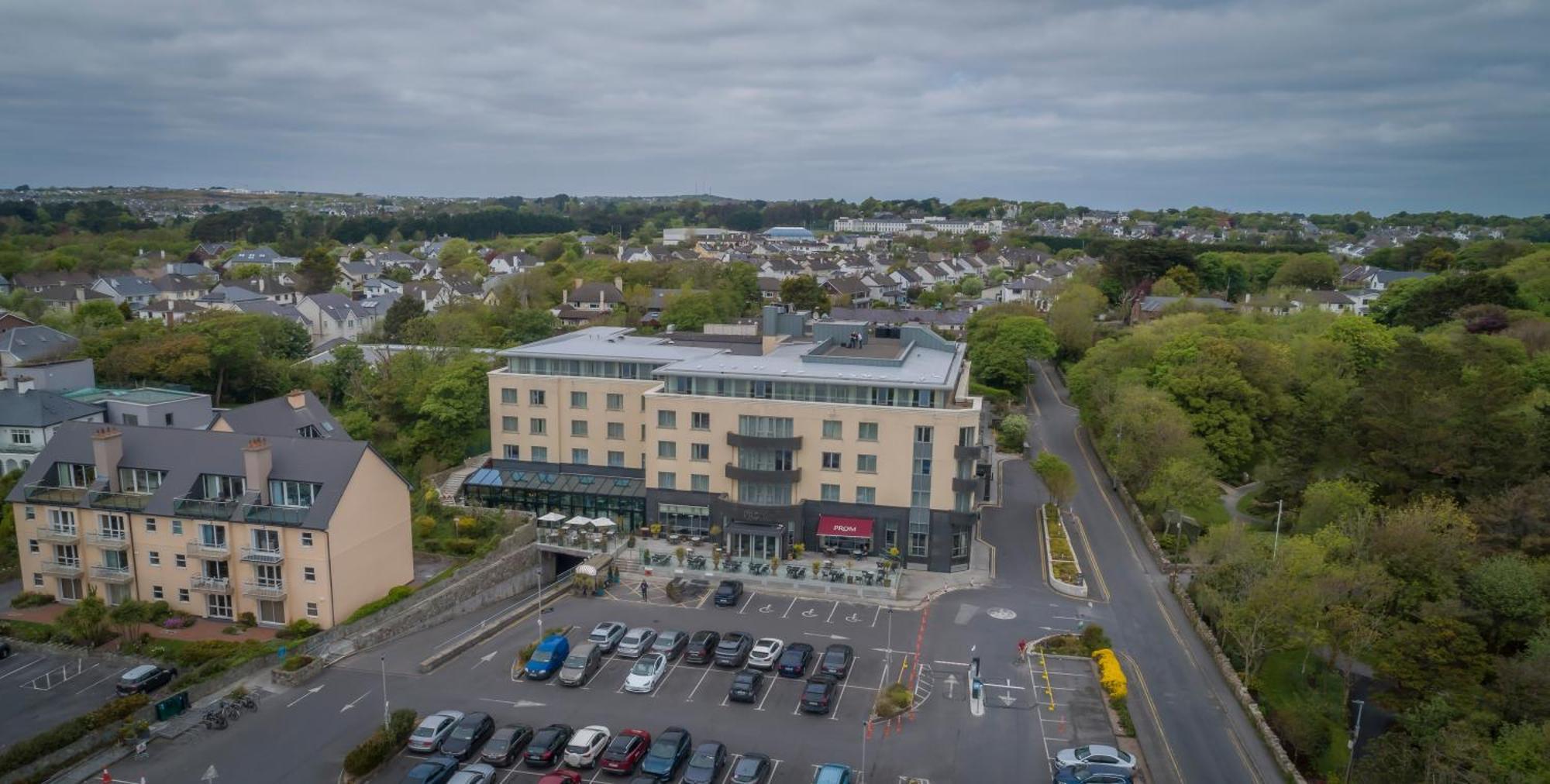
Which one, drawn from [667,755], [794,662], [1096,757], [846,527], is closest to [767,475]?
[846,527]

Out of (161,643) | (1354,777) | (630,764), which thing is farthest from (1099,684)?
(161,643)

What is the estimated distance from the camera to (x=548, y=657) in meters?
35.5

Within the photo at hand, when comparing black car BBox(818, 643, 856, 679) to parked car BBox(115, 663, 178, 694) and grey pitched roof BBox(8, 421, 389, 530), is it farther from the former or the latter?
parked car BBox(115, 663, 178, 694)

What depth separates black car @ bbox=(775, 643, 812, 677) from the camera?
35469 millimetres

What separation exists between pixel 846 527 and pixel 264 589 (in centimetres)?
2585

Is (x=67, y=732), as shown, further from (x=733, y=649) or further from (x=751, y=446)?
(x=751, y=446)

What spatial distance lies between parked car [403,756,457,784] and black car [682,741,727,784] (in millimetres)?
6819

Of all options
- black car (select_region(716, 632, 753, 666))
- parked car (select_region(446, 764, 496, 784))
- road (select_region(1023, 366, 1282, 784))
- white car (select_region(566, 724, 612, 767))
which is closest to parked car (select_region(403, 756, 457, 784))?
parked car (select_region(446, 764, 496, 784))

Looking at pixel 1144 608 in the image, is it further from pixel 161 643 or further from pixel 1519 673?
pixel 161 643

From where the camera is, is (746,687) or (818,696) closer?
(818,696)

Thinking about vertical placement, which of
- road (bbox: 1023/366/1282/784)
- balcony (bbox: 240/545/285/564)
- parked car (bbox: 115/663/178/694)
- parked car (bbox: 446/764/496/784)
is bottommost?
road (bbox: 1023/366/1282/784)

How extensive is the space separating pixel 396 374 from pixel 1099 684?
53.0 meters

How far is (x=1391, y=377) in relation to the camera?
5003 centimetres

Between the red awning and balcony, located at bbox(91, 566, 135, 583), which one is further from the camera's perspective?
the red awning
